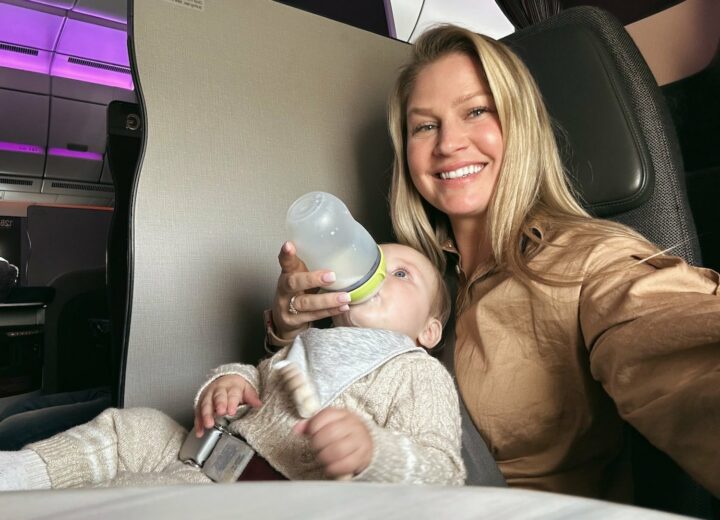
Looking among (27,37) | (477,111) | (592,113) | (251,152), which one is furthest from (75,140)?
(592,113)

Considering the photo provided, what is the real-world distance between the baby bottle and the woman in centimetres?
4

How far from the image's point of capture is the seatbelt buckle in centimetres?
97

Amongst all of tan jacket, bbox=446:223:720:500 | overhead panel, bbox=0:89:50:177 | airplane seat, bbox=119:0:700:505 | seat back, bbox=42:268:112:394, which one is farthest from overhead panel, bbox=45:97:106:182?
tan jacket, bbox=446:223:720:500

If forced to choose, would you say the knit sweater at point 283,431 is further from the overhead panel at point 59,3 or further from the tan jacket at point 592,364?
the overhead panel at point 59,3

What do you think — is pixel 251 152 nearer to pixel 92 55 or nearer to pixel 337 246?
pixel 337 246

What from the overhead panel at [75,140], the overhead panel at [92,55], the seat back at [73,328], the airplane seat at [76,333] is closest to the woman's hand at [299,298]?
the airplane seat at [76,333]

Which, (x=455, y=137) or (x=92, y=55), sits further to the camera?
(x=92, y=55)

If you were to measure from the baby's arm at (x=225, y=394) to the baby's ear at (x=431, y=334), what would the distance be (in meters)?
0.37

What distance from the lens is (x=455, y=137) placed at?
1215mm

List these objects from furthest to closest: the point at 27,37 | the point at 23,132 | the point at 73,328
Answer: the point at 23,132, the point at 27,37, the point at 73,328

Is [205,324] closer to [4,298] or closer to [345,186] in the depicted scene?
[345,186]

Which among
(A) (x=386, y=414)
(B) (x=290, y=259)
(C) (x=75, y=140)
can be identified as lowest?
(A) (x=386, y=414)

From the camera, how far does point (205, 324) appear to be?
1.30m

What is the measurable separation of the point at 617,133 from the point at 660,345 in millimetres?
538
